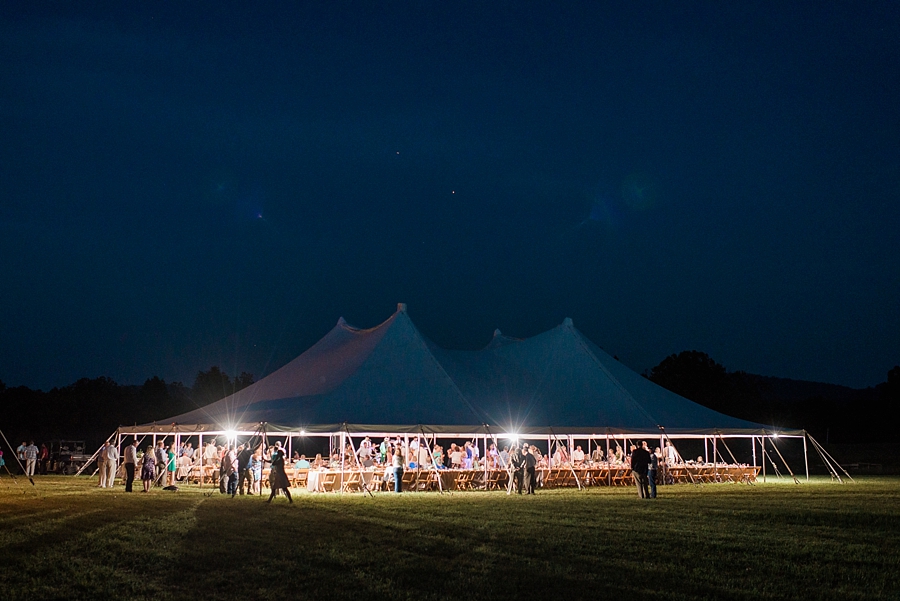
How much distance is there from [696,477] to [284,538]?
18.1 meters

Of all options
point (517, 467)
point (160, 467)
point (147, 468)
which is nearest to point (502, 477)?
point (517, 467)

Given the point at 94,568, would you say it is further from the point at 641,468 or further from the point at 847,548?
the point at 641,468

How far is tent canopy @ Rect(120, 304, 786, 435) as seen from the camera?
21.3m

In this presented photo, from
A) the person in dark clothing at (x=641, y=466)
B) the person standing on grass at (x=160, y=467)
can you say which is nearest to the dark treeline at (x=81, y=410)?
the person standing on grass at (x=160, y=467)

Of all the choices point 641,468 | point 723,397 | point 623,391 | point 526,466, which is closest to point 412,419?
point 526,466

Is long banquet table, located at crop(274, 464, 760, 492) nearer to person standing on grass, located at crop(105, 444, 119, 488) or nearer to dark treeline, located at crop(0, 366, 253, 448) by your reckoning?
person standing on grass, located at crop(105, 444, 119, 488)

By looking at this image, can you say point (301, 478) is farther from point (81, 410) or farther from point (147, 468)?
point (81, 410)

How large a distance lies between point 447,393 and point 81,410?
40.4 metres

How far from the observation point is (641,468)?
17391 millimetres

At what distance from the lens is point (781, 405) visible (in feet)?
210

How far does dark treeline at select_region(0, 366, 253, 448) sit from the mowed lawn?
129 ft

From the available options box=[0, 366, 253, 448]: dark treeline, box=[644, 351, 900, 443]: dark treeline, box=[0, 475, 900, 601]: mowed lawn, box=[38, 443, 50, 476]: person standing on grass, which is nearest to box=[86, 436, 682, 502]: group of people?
box=[0, 475, 900, 601]: mowed lawn

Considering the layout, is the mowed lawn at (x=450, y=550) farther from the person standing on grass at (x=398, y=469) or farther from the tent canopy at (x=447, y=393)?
the tent canopy at (x=447, y=393)

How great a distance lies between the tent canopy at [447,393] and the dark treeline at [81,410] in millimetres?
28675
